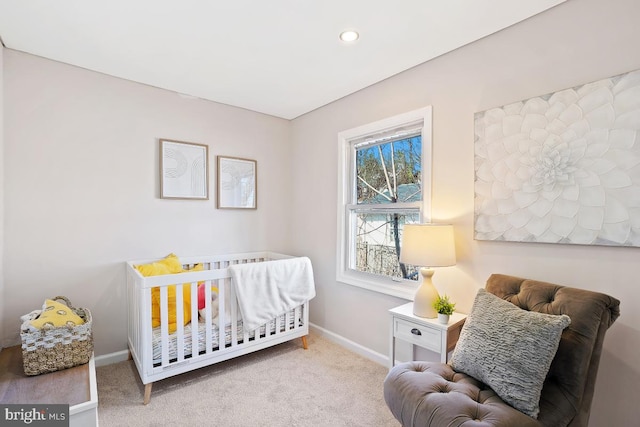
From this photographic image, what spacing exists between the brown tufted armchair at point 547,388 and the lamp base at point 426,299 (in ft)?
1.71

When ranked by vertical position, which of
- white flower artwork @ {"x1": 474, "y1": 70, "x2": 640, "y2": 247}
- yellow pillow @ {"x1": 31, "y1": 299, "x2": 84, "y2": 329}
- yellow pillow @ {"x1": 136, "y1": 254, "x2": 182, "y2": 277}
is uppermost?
white flower artwork @ {"x1": 474, "y1": 70, "x2": 640, "y2": 247}

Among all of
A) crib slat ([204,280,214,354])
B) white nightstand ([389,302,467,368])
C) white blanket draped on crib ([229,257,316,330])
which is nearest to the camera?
white nightstand ([389,302,467,368])

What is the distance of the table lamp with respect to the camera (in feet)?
6.44

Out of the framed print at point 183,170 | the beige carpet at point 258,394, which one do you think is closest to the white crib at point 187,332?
the beige carpet at point 258,394

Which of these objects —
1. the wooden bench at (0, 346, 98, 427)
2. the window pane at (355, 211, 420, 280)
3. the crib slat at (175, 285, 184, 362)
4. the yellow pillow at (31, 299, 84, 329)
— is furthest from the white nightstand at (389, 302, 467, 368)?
the yellow pillow at (31, 299, 84, 329)

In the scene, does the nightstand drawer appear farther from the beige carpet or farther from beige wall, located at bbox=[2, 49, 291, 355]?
beige wall, located at bbox=[2, 49, 291, 355]

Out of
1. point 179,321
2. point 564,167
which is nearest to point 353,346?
point 179,321

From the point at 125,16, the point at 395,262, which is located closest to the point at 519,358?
the point at 395,262

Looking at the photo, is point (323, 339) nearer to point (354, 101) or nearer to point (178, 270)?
point (178, 270)

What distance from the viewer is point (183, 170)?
2939 mm

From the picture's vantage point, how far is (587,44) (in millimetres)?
1629

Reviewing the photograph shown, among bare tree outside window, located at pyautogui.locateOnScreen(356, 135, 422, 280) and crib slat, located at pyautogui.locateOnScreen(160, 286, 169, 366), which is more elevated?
bare tree outside window, located at pyautogui.locateOnScreen(356, 135, 422, 280)

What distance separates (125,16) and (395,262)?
250cm

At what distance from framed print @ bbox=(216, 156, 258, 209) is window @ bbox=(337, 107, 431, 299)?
100 centimetres
